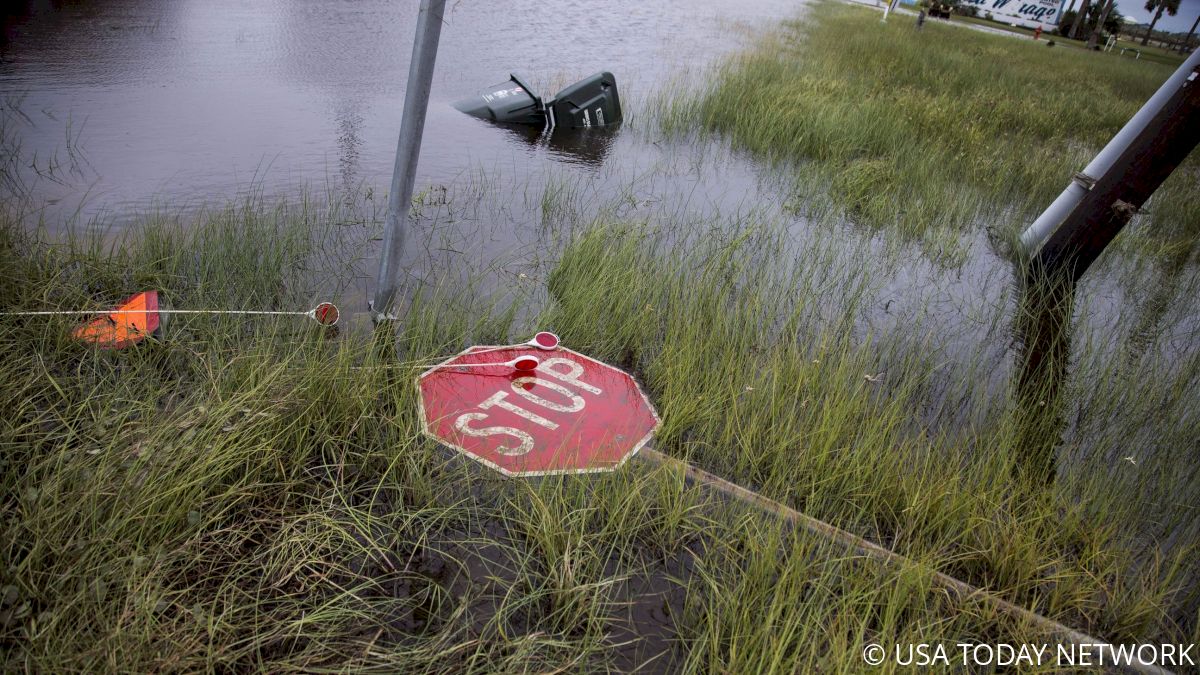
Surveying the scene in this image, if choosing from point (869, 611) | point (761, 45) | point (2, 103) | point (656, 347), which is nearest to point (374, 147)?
point (2, 103)

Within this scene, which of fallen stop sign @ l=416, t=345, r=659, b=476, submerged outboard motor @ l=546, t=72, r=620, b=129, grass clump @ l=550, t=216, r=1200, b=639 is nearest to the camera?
grass clump @ l=550, t=216, r=1200, b=639

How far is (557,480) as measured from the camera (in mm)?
2578

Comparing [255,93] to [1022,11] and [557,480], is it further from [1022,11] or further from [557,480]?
[1022,11]

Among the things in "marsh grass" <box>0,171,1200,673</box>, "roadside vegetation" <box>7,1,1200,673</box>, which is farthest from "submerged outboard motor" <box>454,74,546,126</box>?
"marsh grass" <box>0,171,1200,673</box>

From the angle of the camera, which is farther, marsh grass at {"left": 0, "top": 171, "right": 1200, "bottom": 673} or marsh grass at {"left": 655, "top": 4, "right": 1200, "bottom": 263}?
marsh grass at {"left": 655, "top": 4, "right": 1200, "bottom": 263}

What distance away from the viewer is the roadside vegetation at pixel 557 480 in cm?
191

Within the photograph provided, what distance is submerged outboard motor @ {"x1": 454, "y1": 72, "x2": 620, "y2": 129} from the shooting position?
24.5ft

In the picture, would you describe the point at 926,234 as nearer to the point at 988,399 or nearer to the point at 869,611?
the point at 988,399

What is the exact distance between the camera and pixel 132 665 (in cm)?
163

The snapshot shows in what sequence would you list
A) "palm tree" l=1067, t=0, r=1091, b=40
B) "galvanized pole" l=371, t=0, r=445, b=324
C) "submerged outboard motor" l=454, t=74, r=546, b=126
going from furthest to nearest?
1. "palm tree" l=1067, t=0, r=1091, b=40
2. "submerged outboard motor" l=454, t=74, r=546, b=126
3. "galvanized pole" l=371, t=0, r=445, b=324

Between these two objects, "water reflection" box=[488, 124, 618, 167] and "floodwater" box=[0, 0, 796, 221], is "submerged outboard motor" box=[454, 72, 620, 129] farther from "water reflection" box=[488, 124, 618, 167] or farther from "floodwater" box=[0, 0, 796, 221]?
"floodwater" box=[0, 0, 796, 221]

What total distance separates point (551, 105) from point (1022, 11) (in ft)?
148

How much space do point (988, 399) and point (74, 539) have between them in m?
3.79

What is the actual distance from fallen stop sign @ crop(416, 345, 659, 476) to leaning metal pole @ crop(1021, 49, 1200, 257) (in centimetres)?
405
